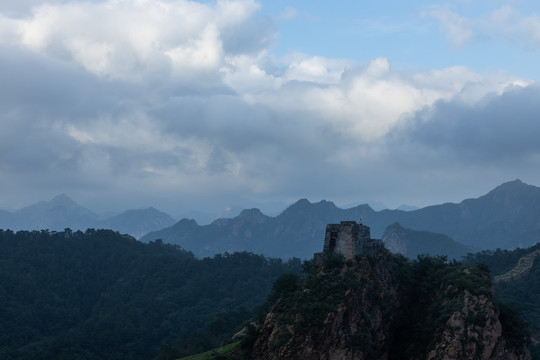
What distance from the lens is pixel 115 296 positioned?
130 metres

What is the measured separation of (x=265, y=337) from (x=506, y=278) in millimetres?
68898

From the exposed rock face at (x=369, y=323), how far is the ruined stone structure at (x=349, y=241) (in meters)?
1.01

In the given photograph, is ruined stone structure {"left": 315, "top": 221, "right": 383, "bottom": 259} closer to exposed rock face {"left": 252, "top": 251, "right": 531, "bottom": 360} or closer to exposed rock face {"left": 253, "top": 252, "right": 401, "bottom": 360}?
exposed rock face {"left": 252, "top": 251, "right": 531, "bottom": 360}

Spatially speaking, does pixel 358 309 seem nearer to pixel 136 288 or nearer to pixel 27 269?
pixel 136 288

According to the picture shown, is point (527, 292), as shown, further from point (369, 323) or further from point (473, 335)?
point (369, 323)

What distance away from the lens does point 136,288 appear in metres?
135

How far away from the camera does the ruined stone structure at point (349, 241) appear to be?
55.0m

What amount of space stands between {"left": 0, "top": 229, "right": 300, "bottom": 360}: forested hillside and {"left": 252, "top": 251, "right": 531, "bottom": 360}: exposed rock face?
1282 inches

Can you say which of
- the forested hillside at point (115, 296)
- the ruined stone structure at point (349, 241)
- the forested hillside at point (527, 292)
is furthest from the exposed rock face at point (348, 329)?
the forested hillside at point (115, 296)

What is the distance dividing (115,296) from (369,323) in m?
89.9

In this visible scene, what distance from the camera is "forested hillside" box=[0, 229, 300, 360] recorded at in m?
94.0

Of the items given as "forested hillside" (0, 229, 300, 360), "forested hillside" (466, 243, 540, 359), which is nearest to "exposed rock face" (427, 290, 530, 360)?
"forested hillside" (466, 243, 540, 359)

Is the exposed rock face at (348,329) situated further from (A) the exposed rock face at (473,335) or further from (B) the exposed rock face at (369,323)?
(A) the exposed rock face at (473,335)

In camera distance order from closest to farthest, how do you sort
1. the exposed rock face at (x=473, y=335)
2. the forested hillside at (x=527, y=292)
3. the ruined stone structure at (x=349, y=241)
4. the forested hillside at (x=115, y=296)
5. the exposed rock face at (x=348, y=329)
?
the exposed rock face at (x=473, y=335) → the exposed rock face at (x=348, y=329) → the ruined stone structure at (x=349, y=241) → the forested hillside at (x=527, y=292) → the forested hillside at (x=115, y=296)
